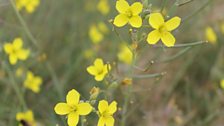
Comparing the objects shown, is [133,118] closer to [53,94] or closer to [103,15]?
[53,94]

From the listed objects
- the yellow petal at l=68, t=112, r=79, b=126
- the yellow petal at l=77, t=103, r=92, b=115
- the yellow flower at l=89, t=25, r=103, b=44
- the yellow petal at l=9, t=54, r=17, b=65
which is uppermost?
the yellow flower at l=89, t=25, r=103, b=44

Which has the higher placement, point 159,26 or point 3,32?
point 3,32

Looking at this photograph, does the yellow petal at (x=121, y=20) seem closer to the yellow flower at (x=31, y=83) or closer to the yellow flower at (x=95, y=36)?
the yellow flower at (x=31, y=83)

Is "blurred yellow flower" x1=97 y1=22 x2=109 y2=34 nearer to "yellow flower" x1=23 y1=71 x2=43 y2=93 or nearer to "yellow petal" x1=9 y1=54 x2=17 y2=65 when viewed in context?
"yellow flower" x1=23 y1=71 x2=43 y2=93

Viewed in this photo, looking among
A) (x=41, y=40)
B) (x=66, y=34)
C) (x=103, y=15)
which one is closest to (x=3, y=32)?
(x=41, y=40)

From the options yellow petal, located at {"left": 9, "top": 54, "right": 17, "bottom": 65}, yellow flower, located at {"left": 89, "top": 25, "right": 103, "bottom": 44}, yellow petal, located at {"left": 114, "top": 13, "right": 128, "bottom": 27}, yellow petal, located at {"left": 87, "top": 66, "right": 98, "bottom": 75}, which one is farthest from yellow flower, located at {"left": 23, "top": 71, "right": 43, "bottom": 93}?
yellow petal, located at {"left": 114, "top": 13, "right": 128, "bottom": 27}

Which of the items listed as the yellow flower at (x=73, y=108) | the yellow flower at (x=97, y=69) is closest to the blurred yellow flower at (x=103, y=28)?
the yellow flower at (x=97, y=69)
